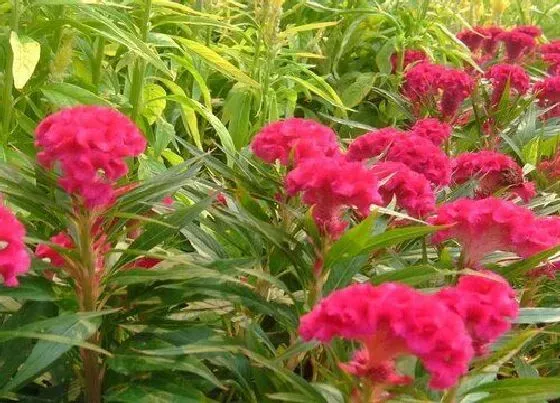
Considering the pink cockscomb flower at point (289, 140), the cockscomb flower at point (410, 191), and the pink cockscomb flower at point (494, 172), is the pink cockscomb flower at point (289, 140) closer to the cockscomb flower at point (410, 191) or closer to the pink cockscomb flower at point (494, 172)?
the cockscomb flower at point (410, 191)

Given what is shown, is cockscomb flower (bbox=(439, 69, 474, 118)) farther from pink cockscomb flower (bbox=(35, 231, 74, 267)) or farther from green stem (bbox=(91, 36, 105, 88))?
pink cockscomb flower (bbox=(35, 231, 74, 267))

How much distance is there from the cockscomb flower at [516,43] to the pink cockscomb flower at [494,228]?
2.31 metres

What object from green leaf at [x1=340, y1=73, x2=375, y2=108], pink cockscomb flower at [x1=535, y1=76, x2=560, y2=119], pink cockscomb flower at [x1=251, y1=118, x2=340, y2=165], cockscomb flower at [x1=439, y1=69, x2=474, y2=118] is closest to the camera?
pink cockscomb flower at [x1=251, y1=118, x2=340, y2=165]

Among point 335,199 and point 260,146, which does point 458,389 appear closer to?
point 335,199

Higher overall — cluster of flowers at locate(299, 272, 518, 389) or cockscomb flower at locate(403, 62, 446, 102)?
cluster of flowers at locate(299, 272, 518, 389)

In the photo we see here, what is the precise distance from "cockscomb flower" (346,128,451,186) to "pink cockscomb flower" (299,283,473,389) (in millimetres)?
762

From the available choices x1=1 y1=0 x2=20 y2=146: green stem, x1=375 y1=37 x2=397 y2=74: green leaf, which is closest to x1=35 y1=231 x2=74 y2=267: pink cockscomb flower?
x1=1 y1=0 x2=20 y2=146: green stem

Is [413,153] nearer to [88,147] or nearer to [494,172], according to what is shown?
[494,172]

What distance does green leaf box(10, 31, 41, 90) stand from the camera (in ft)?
5.82

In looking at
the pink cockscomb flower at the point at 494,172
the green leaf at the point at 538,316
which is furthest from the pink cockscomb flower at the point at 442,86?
the green leaf at the point at 538,316

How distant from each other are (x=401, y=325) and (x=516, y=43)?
306 centimetres

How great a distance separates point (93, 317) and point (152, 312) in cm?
19

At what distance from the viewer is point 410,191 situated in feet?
5.57

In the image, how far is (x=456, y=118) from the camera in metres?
3.04
